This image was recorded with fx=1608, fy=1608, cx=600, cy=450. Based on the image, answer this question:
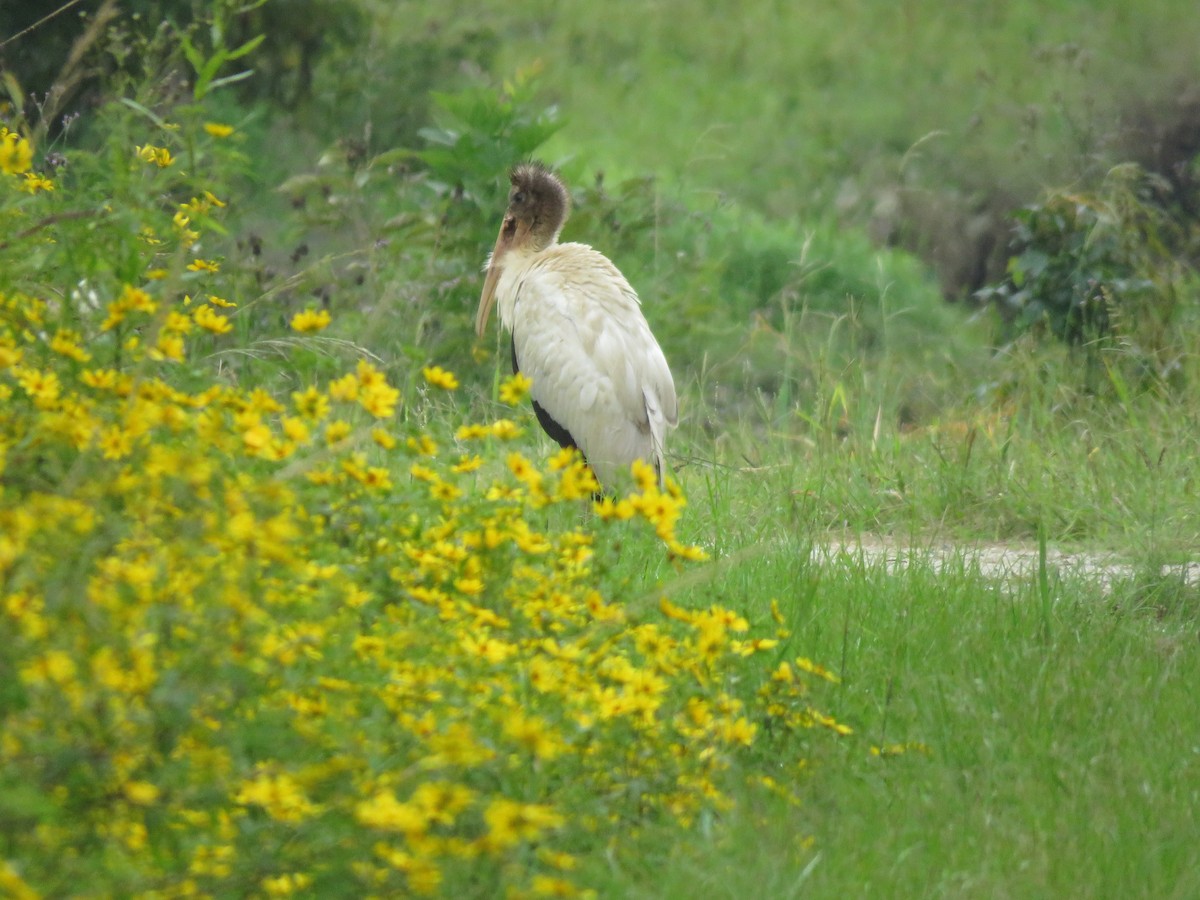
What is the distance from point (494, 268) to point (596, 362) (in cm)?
111

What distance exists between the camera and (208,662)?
205cm

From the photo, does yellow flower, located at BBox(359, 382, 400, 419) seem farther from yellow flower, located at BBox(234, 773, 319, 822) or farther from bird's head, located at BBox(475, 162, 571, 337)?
bird's head, located at BBox(475, 162, 571, 337)

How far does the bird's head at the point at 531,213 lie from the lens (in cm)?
652

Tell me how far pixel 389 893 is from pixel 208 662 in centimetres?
44

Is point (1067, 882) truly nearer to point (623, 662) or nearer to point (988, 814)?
point (988, 814)

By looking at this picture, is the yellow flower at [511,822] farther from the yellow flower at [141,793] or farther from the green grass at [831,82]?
the green grass at [831,82]

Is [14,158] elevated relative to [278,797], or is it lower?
elevated

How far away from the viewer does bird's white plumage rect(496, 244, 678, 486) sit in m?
5.59

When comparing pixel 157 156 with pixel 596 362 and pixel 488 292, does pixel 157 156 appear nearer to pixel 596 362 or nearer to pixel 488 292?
pixel 596 362

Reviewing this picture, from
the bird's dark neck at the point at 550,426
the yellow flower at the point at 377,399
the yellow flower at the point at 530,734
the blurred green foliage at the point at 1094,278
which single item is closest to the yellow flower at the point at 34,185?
the yellow flower at the point at 377,399

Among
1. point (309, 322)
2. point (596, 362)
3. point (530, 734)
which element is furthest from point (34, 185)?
point (596, 362)

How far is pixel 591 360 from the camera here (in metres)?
5.70

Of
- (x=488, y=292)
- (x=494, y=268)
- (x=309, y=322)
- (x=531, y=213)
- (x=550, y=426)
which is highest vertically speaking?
(x=309, y=322)

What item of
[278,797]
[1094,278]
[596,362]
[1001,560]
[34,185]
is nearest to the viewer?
[278,797]
